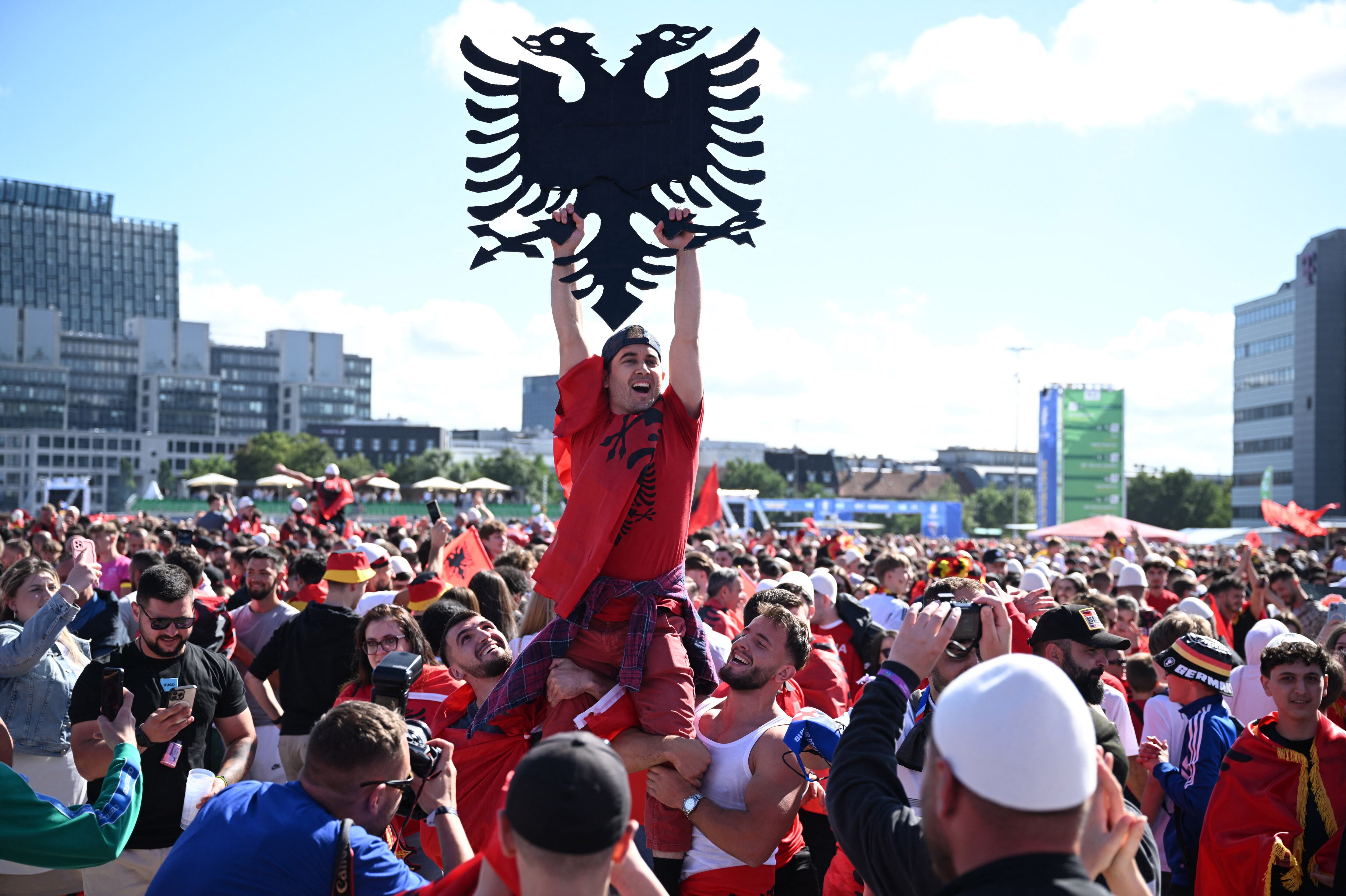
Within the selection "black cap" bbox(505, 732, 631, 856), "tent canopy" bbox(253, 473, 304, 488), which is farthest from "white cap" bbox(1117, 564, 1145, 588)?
"tent canopy" bbox(253, 473, 304, 488)

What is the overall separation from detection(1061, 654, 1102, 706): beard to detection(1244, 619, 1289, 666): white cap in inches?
89.6

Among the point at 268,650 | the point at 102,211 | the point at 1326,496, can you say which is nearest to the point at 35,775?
the point at 268,650

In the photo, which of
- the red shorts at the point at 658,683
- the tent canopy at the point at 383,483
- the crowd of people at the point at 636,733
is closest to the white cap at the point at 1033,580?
the crowd of people at the point at 636,733

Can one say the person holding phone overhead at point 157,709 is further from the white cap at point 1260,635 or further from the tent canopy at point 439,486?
the tent canopy at point 439,486

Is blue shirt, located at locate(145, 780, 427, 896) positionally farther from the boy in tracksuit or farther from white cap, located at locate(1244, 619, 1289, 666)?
white cap, located at locate(1244, 619, 1289, 666)

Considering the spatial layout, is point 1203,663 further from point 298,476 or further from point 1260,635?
point 298,476

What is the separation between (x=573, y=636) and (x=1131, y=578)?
8.32 m

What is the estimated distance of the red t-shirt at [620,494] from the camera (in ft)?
13.3

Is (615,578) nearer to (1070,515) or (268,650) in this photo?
(268,650)

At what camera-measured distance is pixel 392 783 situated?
2934mm

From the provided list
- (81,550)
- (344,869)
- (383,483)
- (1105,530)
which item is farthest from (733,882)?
(383,483)

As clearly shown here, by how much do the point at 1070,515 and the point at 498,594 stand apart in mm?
42230

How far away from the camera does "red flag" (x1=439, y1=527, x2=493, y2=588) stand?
8.52 meters

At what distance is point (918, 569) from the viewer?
625 inches
